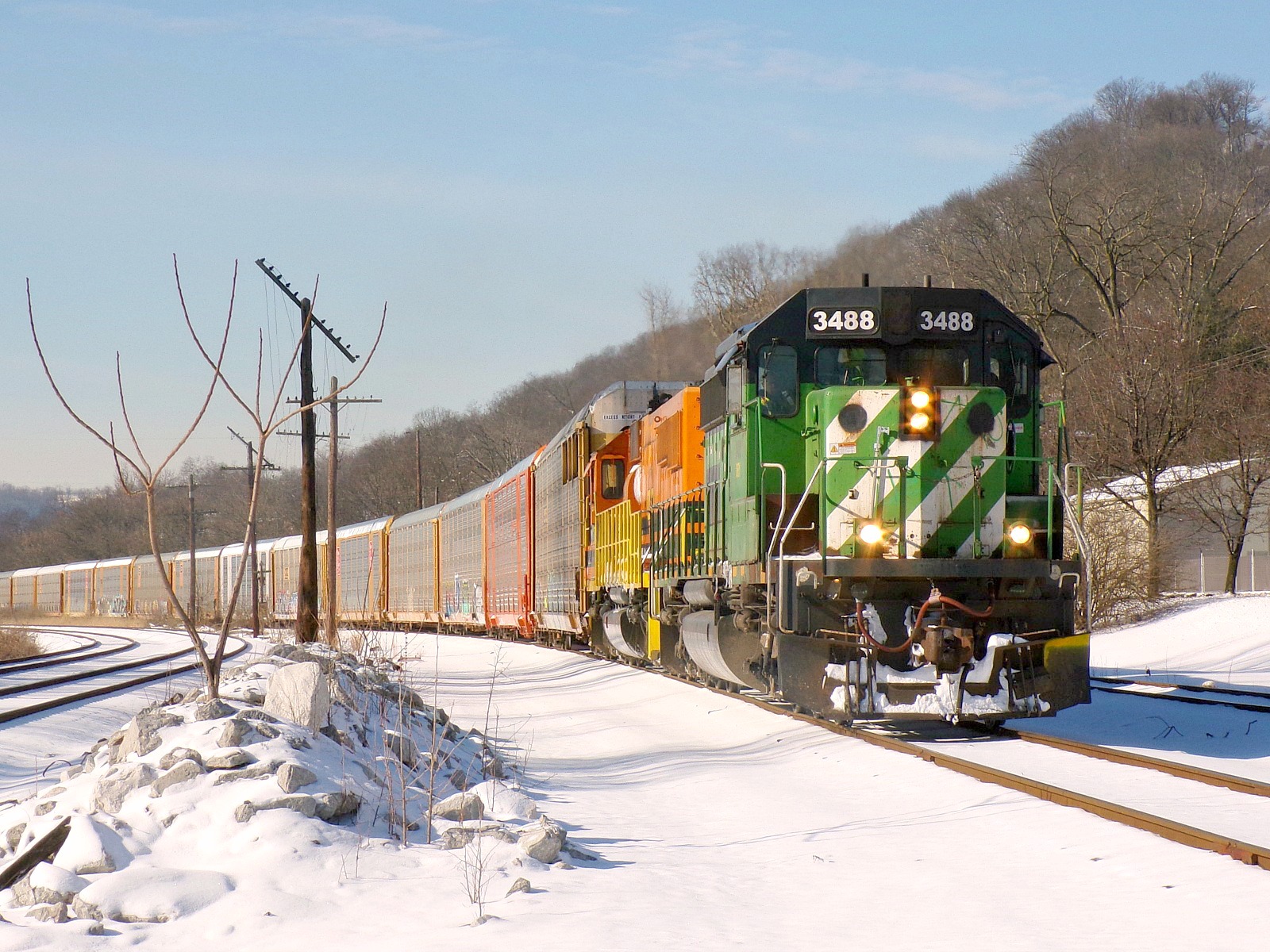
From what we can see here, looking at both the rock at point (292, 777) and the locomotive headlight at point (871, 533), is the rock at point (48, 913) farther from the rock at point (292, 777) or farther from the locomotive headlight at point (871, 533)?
the locomotive headlight at point (871, 533)

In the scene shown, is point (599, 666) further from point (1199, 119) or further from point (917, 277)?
point (1199, 119)

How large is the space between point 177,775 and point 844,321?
6039 millimetres

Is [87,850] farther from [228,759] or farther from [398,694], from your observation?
[398,694]

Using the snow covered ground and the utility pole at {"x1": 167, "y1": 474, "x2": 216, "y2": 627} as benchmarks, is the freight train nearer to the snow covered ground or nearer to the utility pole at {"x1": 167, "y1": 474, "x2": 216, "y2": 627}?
the snow covered ground

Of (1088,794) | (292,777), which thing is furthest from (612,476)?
(292,777)

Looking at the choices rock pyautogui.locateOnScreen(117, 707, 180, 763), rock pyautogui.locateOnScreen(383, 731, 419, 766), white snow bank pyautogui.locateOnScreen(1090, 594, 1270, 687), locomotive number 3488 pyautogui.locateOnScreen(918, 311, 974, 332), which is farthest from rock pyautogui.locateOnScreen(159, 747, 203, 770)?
white snow bank pyautogui.locateOnScreen(1090, 594, 1270, 687)

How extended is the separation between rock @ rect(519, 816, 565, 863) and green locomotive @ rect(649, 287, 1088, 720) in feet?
12.5

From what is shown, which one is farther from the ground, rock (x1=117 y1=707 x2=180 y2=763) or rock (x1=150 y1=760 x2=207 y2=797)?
rock (x1=117 y1=707 x2=180 y2=763)

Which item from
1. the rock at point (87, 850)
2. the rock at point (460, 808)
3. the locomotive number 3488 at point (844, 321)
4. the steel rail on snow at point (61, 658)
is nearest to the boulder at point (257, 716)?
the rock at point (460, 808)

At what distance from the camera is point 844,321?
965 centimetres

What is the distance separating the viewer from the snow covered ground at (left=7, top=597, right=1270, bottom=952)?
4332 millimetres

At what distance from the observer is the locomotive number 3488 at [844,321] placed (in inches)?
379

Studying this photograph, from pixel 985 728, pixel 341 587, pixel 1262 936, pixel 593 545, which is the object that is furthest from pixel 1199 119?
pixel 1262 936

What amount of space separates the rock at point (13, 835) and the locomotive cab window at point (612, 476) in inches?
487
